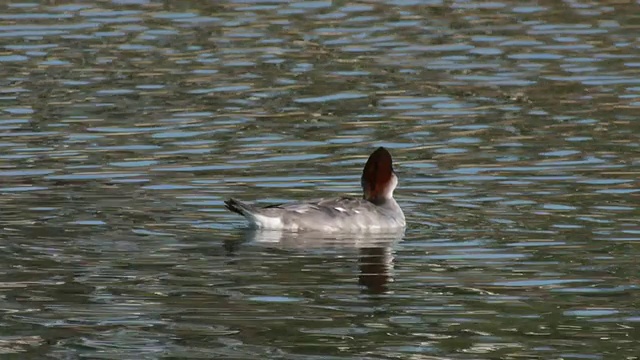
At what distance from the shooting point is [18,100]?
2477cm

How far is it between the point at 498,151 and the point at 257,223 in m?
4.72

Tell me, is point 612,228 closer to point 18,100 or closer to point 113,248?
point 113,248

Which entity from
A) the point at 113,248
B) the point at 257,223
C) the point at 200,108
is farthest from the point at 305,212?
the point at 200,108

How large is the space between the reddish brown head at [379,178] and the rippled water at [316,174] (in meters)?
0.40

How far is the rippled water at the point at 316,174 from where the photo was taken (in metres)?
13.2

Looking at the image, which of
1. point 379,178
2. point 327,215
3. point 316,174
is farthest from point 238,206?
point 316,174

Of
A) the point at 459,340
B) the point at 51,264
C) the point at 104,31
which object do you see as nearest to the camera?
the point at 459,340

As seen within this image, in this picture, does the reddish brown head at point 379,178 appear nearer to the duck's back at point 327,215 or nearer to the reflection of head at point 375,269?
the duck's back at point 327,215

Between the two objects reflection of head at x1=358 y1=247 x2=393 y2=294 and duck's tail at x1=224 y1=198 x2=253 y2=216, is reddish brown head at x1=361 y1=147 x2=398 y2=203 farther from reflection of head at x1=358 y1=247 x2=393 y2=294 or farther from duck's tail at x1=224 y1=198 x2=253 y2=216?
duck's tail at x1=224 y1=198 x2=253 y2=216

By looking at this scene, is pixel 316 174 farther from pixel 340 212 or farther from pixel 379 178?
pixel 340 212

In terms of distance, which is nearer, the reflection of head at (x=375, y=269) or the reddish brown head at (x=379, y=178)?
the reflection of head at (x=375, y=269)

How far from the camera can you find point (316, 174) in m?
20.2

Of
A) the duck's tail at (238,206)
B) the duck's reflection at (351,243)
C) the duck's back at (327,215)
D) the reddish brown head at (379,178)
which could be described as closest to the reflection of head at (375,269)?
the duck's reflection at (351,243)

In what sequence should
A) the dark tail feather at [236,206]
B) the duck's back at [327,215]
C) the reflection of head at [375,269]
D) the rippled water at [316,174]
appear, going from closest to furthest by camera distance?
the rippled water at [316,174], the reflection of head at [375,269], the dark tail feather at [236,206], the duck's back at [327,215]
